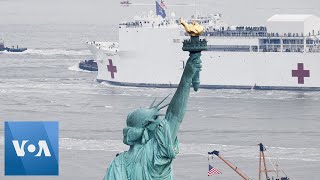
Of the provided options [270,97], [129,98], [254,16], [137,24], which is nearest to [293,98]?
[270,97]

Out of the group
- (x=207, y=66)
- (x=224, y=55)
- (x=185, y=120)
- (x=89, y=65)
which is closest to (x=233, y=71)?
(x=224, y=55)

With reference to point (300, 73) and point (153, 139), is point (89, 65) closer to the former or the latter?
point (300, 73)

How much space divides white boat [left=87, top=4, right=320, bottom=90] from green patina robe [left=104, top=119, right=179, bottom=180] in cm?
3733

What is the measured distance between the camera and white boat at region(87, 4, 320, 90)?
4694 centimetres

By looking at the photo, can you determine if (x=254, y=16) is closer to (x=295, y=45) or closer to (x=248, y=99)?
(x=295, y=45)

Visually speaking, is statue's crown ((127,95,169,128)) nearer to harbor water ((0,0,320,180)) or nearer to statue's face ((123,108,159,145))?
statue's face ((123,108,159,145))

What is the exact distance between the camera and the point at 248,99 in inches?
1633

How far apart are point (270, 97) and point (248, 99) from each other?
1154 mm

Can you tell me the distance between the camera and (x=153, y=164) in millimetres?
9086

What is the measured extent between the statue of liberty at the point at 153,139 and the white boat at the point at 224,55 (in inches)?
1468

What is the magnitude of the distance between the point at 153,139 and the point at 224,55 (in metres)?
38.6

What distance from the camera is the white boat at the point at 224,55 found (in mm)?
46938

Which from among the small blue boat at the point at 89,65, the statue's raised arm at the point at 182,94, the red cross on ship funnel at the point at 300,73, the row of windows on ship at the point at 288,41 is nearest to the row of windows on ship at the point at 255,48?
the row of windows on ship at the point at 288,41

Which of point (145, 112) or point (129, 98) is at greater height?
point (145, 112)
